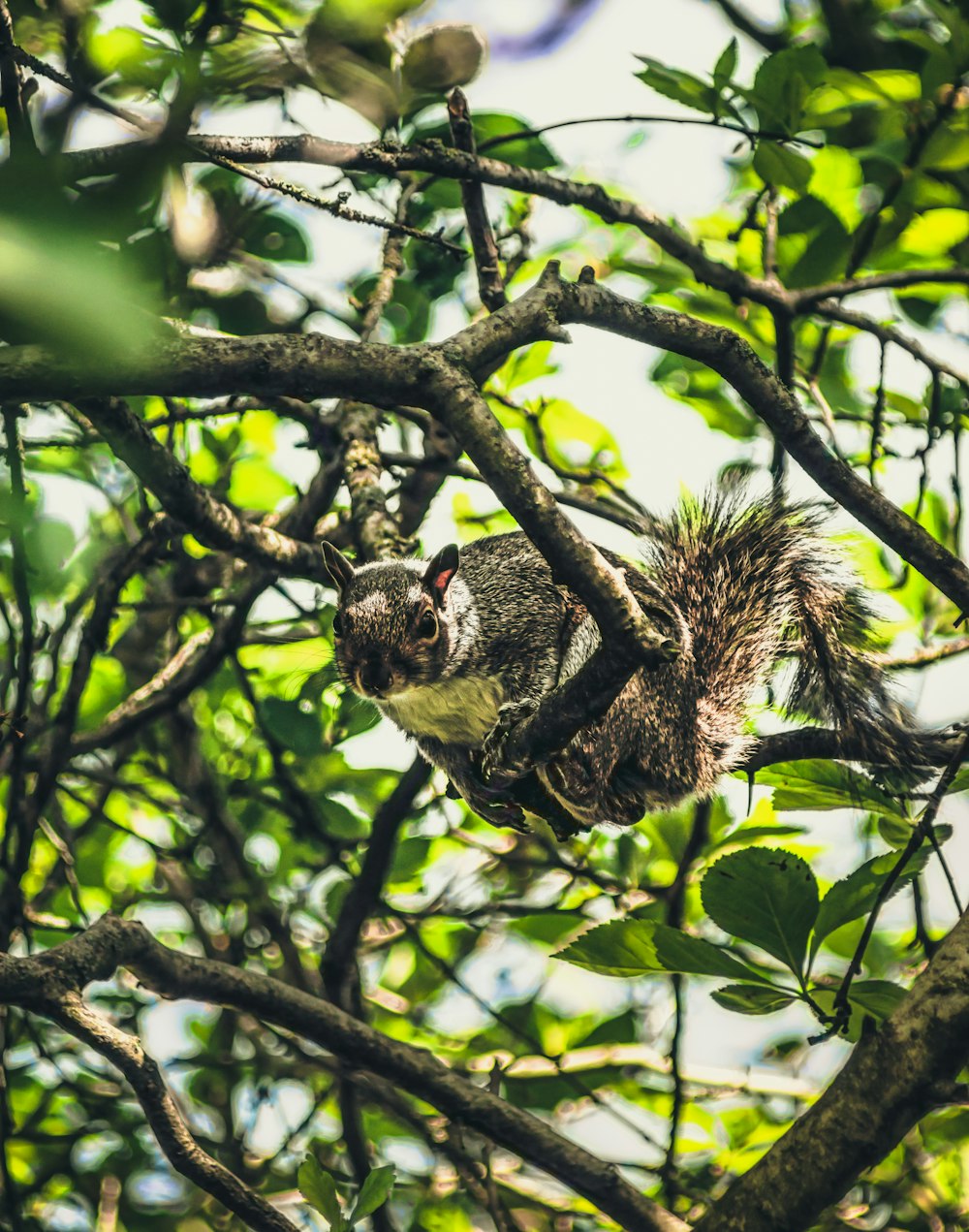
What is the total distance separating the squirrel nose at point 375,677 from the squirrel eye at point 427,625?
0.33 feet

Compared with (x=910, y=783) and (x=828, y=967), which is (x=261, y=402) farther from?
(x=828, y=967)

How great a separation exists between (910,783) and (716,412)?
0.90 meters

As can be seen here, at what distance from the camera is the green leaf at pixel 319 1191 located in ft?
4.45

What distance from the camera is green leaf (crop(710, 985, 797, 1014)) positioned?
138 cm

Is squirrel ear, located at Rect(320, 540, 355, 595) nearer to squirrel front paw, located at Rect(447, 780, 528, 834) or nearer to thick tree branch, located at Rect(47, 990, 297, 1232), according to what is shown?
squirrel front paw, located at Rect(447, 780, 528, 834)

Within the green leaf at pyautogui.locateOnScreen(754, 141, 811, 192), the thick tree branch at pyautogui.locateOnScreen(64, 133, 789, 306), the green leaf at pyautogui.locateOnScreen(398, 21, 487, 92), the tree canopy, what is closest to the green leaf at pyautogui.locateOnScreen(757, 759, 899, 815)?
the tree canopy

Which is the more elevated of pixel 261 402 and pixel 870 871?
pixel 261 402

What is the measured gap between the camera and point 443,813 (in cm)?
244

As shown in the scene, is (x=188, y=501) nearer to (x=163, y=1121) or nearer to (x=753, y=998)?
(x=163, y=1121)

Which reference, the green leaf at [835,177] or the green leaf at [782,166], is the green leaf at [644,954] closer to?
the green leaf at [782,166]

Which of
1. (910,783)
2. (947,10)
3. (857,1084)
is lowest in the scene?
(857,1084)

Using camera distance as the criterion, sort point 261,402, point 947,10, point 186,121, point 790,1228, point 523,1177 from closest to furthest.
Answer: point 186,121
point 790,1228
point 947,10
point 261,402
point 523,1177

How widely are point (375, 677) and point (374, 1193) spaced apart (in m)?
0.79

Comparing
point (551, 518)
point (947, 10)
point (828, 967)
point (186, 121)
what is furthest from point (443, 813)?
point (186, 121)
